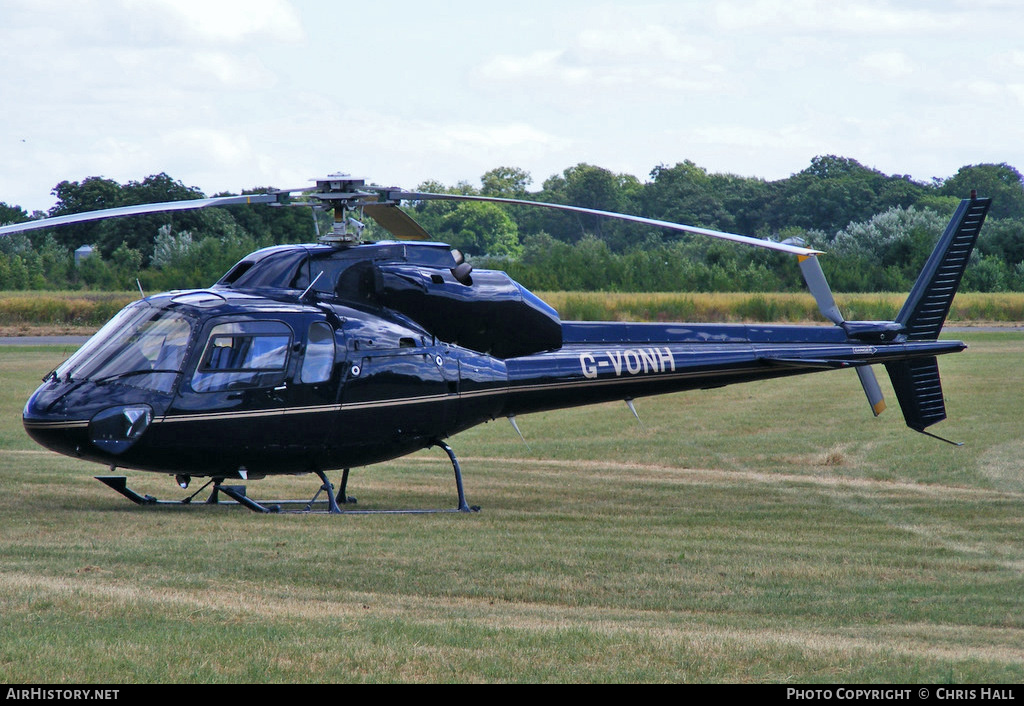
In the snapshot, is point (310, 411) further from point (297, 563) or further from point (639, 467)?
point (639, 467)

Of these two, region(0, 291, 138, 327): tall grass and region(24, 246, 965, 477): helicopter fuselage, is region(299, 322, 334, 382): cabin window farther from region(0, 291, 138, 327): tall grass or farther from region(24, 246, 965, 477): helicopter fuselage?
region(0, 291, 138, 327): tall grass

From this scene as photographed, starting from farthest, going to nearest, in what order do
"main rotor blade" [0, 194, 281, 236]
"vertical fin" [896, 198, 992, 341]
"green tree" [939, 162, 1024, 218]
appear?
"green tree" [939, 162, 1024, 218] → "vertical fin" [896, 198, 992, 341] → "main rotor blade" [0, 194, 281, 236]

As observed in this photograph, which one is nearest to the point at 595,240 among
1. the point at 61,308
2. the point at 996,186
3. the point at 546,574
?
the point at 61,308

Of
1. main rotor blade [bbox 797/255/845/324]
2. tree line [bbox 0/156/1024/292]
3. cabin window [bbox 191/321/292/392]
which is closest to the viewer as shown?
cabin window [bbox 191/321/292/392]

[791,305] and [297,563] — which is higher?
[297,563]

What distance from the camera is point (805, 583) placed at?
9688mm

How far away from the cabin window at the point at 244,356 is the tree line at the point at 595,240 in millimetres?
18643

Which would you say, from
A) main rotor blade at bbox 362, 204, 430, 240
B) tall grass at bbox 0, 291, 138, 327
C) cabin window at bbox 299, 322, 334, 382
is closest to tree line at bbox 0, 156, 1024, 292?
tall grass at bbox 0, 291, 138, 327

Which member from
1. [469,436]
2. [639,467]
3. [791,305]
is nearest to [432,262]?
[639,467]

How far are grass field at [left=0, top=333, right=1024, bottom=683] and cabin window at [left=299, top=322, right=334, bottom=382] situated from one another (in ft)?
4.99

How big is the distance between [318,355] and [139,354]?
67.8 inches

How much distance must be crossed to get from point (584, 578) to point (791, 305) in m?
32.7

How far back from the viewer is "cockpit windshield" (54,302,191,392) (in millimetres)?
10766

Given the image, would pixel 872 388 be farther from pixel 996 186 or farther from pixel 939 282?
pixel 996 186
